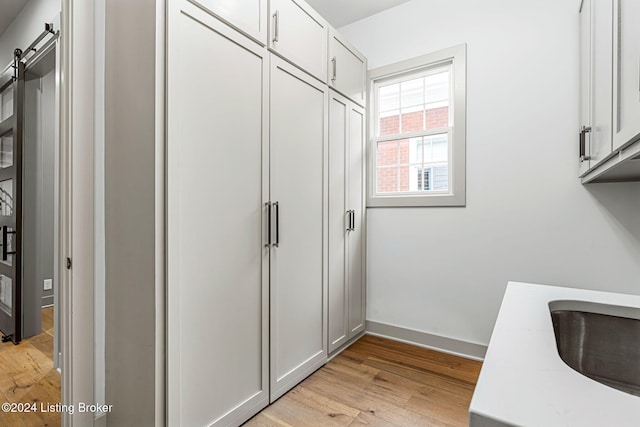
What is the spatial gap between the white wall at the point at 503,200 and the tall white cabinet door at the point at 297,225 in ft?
2.76

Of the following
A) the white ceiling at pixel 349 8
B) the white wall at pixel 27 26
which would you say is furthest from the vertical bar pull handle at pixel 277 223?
the white ceiling at pixel 349 8

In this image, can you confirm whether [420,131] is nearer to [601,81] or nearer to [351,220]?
[351,220]

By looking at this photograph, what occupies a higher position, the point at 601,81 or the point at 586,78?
the point at 586,78

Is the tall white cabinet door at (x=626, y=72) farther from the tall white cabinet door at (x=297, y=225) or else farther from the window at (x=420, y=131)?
the window at (x=420, y=131)

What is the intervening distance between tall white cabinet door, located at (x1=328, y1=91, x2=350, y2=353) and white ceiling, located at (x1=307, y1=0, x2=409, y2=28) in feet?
3.00

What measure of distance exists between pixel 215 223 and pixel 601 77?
65.6 inches

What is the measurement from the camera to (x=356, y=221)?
2.71m

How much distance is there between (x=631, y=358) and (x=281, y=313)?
1.49 metres

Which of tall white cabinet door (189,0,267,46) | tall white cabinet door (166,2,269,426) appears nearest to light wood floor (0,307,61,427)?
tall white cabinet door (166,2,269,426)

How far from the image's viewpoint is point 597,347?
101 centimetres

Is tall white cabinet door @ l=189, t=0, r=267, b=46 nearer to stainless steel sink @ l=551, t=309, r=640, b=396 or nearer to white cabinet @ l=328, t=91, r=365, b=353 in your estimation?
white cabinet @ l=328, t=91, r=365, b=353

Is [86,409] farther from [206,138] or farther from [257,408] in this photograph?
[206,138]

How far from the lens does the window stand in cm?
246

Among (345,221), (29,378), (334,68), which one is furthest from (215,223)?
(29,378)
